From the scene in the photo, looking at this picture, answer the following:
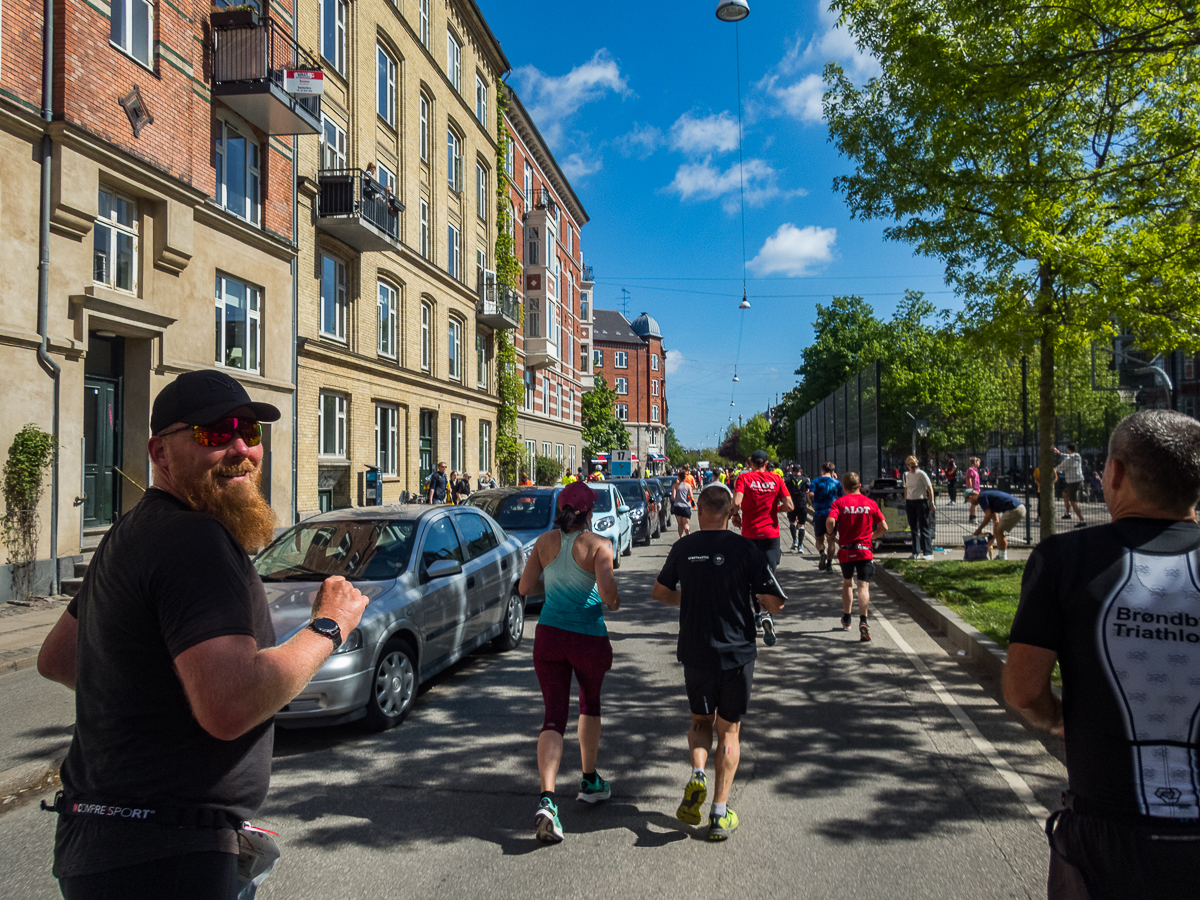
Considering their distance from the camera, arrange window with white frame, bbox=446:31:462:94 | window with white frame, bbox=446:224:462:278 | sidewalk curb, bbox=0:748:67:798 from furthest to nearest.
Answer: window with white frame, bbox=446:224:462:278 < window with white frame, bbox=446:31:462:94 < sidewalk curb, bbox=0:748:67:798

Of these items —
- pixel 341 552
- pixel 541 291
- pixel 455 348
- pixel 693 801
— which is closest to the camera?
pixel 693 801

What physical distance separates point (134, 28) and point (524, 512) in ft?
34.4

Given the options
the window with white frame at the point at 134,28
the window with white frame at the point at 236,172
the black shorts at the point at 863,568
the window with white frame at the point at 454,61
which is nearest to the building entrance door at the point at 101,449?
the window with white frame at the point at 236,172

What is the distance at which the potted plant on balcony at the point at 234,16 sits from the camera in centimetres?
1582

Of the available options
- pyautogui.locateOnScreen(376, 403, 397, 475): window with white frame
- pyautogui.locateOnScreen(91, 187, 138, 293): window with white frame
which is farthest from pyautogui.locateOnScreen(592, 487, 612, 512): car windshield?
pyautogui.locateOnScreen(376, 403, 397, 475): window with white frame

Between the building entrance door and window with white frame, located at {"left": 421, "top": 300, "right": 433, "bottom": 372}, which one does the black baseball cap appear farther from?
window with white frame, located at {"left": 421, "top": 300, "right": 433, "bottom": 372}

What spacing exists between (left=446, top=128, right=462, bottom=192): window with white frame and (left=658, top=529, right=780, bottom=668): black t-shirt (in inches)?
1095

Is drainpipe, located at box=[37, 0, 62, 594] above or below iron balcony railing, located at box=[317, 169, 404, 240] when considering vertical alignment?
below

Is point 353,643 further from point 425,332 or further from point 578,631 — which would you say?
point 425,332

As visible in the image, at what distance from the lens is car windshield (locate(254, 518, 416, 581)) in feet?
20.9

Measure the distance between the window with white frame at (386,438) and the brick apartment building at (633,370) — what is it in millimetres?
71905

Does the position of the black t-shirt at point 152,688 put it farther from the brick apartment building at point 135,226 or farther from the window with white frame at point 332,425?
the window with white frame at point 332,425

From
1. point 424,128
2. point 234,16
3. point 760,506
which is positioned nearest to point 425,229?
point 424,128

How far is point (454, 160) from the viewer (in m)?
30.9
